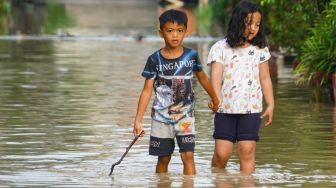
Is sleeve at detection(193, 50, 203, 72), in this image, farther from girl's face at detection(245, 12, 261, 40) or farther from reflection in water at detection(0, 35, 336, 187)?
reflection in water at detection(0, 35, 336, 187)

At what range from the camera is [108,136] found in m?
14.7

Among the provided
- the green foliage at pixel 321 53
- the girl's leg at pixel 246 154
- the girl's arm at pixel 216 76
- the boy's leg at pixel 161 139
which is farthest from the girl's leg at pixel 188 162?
the green foliage at pixel 321 53

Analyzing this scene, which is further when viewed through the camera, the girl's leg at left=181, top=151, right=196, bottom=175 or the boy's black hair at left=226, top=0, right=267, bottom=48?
the boy's black hair at left=226, top=0, right=267, bottom=48

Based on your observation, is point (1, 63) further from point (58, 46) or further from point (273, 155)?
point (273, 155)

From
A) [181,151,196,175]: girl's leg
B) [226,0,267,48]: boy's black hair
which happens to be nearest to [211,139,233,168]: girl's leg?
[181,151,196,175]: girl's leg

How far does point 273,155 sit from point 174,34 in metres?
2.91

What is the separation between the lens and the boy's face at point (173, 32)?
10539mm

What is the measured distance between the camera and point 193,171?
11.1 m

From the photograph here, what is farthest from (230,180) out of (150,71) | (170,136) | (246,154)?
(150,71)

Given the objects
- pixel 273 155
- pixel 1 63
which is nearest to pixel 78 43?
pixel 1 63

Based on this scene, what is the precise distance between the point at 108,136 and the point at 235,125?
3832mm

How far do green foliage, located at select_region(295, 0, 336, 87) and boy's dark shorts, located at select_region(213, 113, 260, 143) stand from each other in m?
7.84

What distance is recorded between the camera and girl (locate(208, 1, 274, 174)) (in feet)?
36.0

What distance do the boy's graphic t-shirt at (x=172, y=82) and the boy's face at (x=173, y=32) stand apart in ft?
0.56
